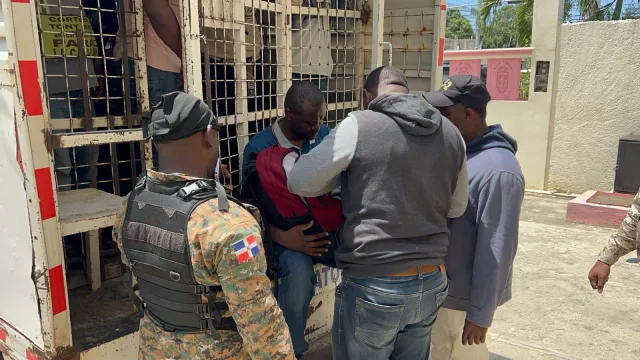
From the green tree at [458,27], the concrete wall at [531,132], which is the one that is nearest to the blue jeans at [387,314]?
the concrete wall at [531,132]

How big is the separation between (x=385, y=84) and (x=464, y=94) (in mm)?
331

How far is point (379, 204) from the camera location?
1863mm

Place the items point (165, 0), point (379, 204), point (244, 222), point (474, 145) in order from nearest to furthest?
1. point (244, 222)
2. point (379, 204)
3. point (474, 145)
4. point (165, 0)

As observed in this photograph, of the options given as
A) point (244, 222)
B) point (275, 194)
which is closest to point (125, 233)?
point (244, 222)

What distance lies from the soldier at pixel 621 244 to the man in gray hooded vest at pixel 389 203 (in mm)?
970

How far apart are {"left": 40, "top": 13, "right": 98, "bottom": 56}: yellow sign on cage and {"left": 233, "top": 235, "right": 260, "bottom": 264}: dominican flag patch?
1.63 meters

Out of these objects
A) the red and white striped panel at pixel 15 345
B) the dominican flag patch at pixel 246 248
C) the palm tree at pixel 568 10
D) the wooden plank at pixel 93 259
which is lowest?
the red and white striped panel at pixel 15 345

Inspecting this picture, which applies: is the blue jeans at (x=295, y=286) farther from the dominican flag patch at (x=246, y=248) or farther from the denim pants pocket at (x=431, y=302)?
the dominican flag patch at (x=246, y=248)

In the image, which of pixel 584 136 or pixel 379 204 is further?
pixel 584 136

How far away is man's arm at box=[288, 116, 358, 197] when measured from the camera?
1853 mm

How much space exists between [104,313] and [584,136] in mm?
7006

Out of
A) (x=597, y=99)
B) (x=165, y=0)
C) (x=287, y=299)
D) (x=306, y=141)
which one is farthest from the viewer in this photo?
(x=597, y=99)

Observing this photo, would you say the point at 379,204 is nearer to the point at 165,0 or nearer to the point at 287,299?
the point at 287,299

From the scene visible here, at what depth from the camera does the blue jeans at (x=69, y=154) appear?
8.61ft
